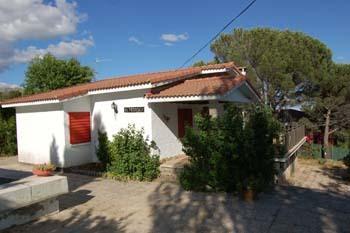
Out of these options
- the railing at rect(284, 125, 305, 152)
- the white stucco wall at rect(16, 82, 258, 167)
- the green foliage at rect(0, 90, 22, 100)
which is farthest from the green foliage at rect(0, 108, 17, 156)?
the railing at rect(284, 125, 305, 152)

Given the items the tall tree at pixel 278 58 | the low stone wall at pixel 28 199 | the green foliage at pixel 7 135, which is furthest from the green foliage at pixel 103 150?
the tall tree at pixel 278 58

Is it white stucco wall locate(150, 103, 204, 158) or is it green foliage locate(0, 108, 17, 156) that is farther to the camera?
green foliage locate(0, 108, 17, 156)

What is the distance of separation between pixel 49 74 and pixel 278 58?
1683 centimetres

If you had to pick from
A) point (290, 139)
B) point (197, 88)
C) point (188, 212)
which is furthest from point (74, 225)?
point (290, 139)

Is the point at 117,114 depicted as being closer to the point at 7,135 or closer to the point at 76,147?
the point at 76,147

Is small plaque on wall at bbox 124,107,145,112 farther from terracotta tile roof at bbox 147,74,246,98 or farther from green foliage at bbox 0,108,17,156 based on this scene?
green foliage at bbox 0,108,17,156

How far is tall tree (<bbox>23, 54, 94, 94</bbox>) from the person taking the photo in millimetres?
24188

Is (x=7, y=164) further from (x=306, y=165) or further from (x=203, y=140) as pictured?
(x=306, y=165)

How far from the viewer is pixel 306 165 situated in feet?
71.4

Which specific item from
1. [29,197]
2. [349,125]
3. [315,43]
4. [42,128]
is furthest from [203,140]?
[349,125]

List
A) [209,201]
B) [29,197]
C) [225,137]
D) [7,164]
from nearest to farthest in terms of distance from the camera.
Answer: [29,197] < [209,201] < [225,137] < [7,164]

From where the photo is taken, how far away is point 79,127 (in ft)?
44.0

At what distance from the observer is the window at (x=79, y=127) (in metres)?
13.2

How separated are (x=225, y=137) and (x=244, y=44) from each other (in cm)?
1831
